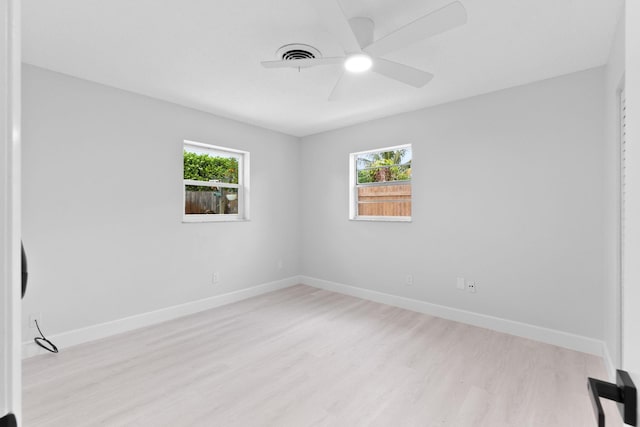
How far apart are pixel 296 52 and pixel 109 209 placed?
93.4 inches

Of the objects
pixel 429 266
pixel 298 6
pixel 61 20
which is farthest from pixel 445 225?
pixel 61 20

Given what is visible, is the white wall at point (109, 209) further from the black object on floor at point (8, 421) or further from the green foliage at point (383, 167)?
the black object on floor at point (8, 421)

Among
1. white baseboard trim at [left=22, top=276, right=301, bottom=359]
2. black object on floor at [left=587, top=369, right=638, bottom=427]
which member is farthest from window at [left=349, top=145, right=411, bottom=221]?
black object on floor at [left=587, top=369, right=638, bottom=427]

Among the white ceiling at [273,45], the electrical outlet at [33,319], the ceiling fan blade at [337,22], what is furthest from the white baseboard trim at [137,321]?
the ceiling fan blade at [337,22]

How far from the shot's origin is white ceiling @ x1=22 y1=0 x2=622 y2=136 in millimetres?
1947

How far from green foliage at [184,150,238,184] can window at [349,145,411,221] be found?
169 centimetres

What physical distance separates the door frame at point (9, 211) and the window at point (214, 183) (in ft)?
11.5

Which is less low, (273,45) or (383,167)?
(273,45)

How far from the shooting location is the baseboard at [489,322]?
9.04 ft

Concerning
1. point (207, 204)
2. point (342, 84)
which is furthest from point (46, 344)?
point (342, 84)

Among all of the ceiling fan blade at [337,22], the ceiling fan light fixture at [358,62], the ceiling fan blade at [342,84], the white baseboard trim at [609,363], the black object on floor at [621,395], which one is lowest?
the white baseboard trim at [609,363]

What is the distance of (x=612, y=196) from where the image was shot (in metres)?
2.30

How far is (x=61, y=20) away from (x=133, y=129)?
4.24 ft

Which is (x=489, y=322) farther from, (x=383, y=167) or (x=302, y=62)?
(x=302, y=62)
